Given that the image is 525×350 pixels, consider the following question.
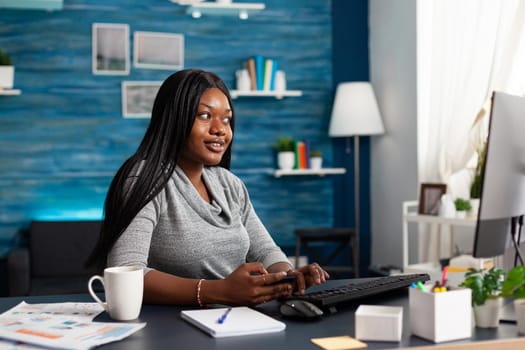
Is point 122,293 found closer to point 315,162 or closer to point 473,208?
point 473,208

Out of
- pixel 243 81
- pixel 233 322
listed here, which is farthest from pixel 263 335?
pixel 243 81

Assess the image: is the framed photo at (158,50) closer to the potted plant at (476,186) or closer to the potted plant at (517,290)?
the potted plant at (476,186)

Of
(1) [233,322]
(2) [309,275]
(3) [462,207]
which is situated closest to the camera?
(1) [233,322]

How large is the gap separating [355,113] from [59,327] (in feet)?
12.1

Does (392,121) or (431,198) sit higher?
(392,121)

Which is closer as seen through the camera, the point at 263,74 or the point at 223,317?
the point at 223,317

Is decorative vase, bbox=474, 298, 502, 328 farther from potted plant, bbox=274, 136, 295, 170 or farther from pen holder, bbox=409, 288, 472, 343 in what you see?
potted plant, bbox=274, 136, 295, 170

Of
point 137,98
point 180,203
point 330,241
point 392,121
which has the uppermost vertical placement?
point 137,98

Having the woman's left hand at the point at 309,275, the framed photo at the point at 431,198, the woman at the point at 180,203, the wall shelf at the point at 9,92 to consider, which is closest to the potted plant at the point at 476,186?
the framed photo at the point at 431,198

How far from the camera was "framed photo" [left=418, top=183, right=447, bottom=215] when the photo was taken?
411 centimetres

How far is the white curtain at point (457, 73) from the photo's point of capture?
3855 millimetres

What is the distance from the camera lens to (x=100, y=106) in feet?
15.9

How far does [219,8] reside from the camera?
4.87 meters

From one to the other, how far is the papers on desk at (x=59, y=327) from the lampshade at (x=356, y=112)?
3.43 m
